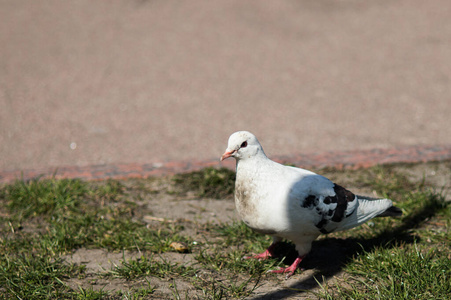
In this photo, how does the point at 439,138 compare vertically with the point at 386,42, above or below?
below

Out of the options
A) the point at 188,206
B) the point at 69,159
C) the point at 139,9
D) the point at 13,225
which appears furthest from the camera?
the point at 139,9

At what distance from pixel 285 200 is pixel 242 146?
46 cm

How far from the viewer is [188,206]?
15.3 feet

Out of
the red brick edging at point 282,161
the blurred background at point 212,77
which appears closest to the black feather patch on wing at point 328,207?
the red brick edging at point 282,161

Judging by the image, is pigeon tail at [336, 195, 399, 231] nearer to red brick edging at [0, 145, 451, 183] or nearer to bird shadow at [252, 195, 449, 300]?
bird shadow at [252, 195, 449, 300]

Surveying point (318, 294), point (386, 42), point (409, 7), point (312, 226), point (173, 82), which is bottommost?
point (318, 294)

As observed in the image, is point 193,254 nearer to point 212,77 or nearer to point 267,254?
point 267,254

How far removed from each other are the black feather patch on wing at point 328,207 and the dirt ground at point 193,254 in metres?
0.45

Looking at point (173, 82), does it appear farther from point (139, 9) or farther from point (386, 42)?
point (386, 42)

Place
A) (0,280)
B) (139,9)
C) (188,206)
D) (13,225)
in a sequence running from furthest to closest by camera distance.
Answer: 1. (139,9)
2. (188,206)
3. (13,225)
4. (0,280)

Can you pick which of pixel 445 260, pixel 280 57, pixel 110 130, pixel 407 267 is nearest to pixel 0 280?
pixel 407 267

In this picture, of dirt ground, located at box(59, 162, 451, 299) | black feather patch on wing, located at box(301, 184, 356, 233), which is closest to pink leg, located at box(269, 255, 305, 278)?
dirt ground, located at box(59, 162, 451, 299)

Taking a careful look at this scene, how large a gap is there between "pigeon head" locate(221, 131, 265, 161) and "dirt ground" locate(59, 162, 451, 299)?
0.90 meters

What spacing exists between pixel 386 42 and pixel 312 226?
26.9ft
